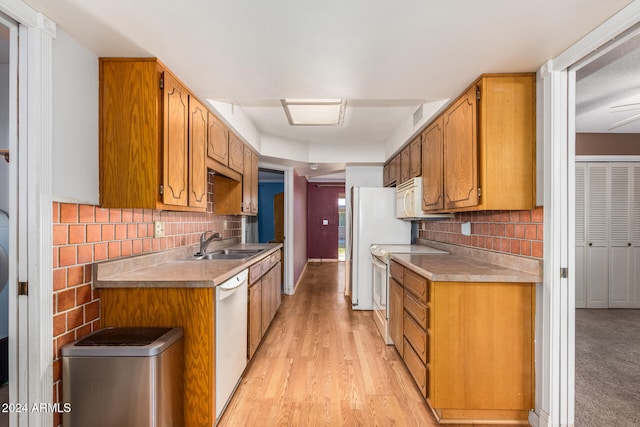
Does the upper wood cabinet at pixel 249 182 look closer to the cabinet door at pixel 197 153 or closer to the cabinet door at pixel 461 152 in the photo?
the cabinet door at pixel 197 153

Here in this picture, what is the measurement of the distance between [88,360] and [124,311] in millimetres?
315

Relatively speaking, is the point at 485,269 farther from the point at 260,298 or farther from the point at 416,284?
the point at 260,298

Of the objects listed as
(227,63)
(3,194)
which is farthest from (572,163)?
(3,194)

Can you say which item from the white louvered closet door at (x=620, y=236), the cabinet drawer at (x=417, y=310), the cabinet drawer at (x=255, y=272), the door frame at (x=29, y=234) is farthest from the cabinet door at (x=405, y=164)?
the door frame at (x=29, y=234)

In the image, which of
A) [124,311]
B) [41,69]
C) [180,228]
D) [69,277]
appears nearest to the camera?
[41,69]

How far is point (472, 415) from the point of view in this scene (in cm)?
183

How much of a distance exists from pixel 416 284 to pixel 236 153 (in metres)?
2.16

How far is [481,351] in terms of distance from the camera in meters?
1.83

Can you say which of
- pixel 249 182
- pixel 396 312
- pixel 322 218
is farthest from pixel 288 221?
pixel 322 218

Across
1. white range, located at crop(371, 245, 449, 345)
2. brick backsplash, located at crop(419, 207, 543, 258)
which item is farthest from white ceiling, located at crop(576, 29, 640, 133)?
white range, located at crop(371, 245, 449, 345)

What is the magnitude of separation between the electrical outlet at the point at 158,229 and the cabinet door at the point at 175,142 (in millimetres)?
317

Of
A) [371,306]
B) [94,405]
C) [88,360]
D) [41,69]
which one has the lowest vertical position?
[371,306]

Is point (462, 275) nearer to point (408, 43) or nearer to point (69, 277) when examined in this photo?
point (408, 43)

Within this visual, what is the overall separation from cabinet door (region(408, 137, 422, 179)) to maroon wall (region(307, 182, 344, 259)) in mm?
5154
